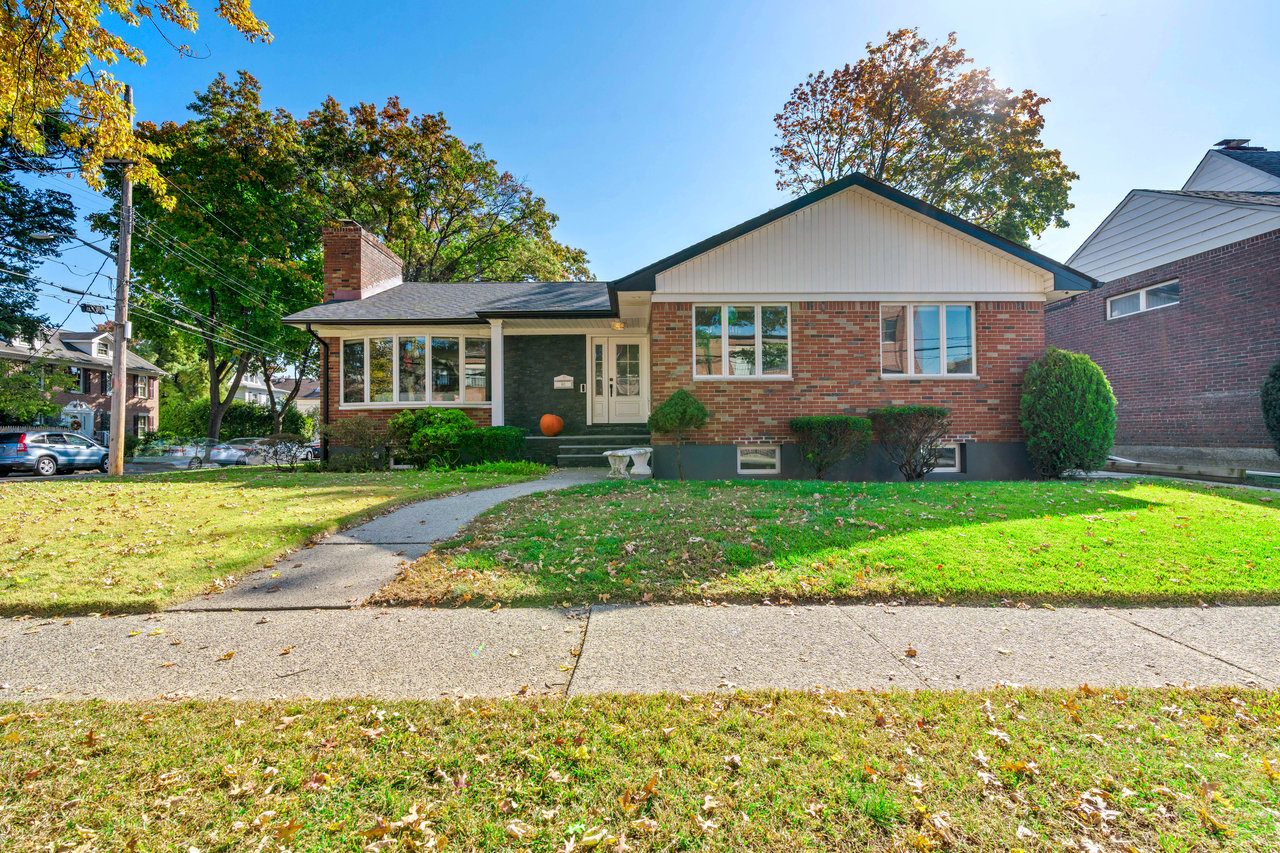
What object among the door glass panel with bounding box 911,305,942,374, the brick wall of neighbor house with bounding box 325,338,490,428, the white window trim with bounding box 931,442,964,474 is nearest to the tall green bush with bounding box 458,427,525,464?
the brick wall of neighbor house with bounding box 325,338,490,428

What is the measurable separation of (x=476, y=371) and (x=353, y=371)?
3.07 meters

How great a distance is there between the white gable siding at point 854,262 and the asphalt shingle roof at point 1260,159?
8170mm

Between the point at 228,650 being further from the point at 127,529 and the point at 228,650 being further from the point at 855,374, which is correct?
the point at 855,374

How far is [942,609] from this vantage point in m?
4.08

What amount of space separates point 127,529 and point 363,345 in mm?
8416

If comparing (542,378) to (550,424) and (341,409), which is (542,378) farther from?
(341,409)

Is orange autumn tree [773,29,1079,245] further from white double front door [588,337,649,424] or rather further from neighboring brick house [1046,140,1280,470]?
white double front door [588,337,649,424]

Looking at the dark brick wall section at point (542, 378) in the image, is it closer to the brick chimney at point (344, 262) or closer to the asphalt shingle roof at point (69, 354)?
the brick chimney at point (344, 262)

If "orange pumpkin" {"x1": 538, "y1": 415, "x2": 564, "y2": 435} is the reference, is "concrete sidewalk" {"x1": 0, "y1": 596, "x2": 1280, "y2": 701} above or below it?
below

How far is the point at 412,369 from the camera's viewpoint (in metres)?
13.8

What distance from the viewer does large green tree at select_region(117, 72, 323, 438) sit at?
793 inches

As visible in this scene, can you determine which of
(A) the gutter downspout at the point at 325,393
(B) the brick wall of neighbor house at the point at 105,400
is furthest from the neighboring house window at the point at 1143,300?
(B) the brick wall of neighbor house at the point at 105,400

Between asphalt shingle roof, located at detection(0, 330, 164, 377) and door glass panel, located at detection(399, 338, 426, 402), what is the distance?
77.9 ft

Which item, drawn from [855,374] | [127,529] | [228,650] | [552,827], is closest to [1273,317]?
[855,374]
